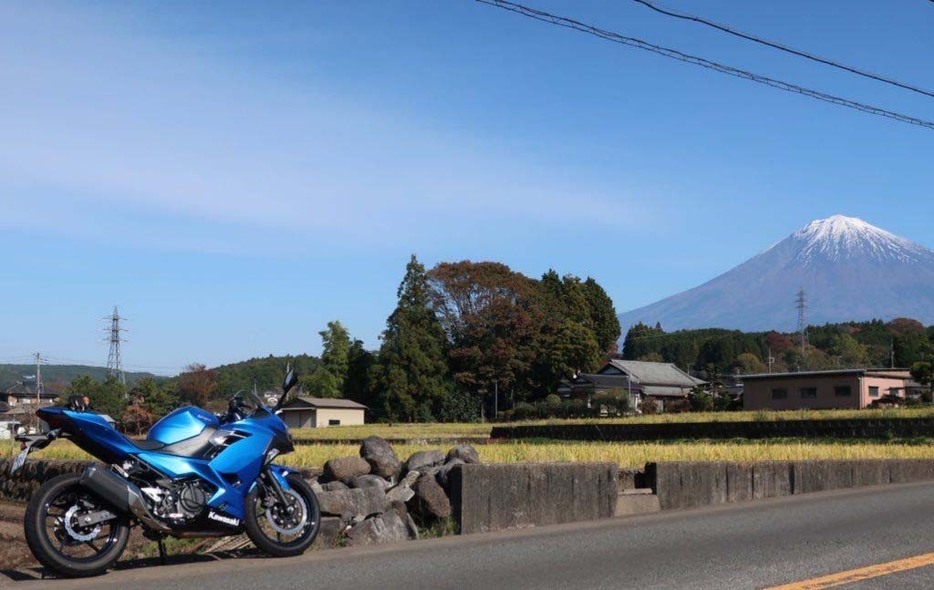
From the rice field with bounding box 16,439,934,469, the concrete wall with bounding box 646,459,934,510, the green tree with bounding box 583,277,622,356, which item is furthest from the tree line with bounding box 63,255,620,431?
the concrete wall with bounding box 646,459,934,510

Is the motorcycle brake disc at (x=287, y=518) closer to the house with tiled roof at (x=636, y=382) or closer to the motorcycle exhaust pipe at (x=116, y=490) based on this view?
the motorcycle exhaust pipe at (x=116, y=490)

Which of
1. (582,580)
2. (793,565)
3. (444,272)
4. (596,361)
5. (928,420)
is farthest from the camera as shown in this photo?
(596,361)

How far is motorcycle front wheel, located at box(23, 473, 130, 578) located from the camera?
6656 mm

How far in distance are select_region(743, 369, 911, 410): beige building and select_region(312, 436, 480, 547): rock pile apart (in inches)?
2314

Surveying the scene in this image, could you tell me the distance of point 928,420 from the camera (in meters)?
34.4

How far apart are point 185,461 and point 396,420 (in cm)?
6897

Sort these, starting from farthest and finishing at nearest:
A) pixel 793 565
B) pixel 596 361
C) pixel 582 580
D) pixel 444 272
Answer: pixel 596 361, pixel 444 272, pixel 793 565, pixel 582 580

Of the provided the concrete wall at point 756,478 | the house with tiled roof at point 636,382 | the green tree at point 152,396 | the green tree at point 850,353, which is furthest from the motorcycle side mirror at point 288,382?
the green tree at point 850,353

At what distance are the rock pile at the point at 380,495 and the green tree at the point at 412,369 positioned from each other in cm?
6448

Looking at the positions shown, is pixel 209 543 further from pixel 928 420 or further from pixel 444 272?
pixel 444 272

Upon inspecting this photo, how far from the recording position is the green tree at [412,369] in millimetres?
75125

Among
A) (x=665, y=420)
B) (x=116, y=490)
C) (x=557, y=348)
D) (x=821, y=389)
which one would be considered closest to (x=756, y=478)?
(x=116, y=490)

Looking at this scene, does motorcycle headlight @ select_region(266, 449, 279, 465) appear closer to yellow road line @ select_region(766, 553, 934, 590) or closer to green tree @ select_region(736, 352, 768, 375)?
yellow road line @ select_region(766, 553, 934, 590)

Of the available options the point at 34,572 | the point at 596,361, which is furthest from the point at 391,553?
the point at 596,361
